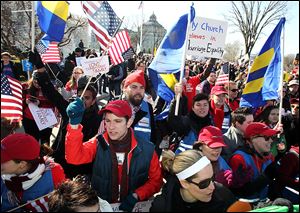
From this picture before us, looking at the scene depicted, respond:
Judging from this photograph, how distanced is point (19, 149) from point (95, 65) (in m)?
2.70

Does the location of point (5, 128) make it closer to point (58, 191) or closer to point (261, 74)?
point (58, 191)

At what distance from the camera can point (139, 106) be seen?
4.18m

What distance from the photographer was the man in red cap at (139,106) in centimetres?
412

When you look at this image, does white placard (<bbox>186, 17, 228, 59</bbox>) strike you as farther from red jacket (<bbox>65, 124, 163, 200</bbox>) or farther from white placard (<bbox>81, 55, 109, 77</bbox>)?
red jacket (<bbox>65, 124, 163, 200</bbox>)

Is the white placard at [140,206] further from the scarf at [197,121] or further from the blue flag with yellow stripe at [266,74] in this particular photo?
the blue flag with yellow stripe at [266,74]

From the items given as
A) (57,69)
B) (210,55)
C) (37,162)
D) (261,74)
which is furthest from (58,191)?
(57,69)

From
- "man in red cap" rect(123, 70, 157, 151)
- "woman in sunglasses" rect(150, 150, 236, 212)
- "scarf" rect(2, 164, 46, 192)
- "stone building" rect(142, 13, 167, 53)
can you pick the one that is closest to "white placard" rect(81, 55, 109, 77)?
"man in red cap" rect(123, 70, 157, 151)

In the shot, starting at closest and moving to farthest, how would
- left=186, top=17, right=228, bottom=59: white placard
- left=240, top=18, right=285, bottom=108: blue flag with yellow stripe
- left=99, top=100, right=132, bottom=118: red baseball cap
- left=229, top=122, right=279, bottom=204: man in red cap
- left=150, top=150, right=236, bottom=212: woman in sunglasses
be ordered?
left=150, top=150, right=236, bottom=212: woman in sunglasses < left=99, top=100, right=132, bottom=118: red baseball cap < left=229, top=122, right=279, bottom=204: man in red cap < left=240, top=18, right=285, bottom=108: blue flag with yellow stripe < left=186, top=17, right=228, bottom=59: white placard

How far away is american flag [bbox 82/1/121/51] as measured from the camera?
4.43 metres

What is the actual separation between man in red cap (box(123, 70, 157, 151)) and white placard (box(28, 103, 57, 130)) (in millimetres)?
1550

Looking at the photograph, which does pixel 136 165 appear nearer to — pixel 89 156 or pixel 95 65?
pixel 89 156

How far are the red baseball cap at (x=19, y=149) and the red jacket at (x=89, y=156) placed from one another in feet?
1.01

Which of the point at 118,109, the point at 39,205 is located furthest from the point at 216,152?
the point at 39,205

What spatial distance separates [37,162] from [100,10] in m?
2.58
